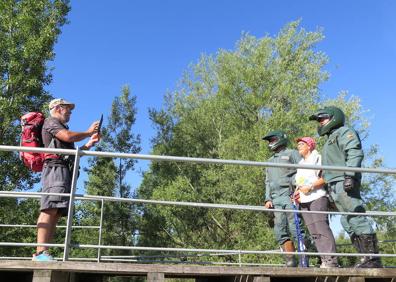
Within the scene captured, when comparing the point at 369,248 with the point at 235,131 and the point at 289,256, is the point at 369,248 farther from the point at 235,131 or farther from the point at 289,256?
the point at 235,131

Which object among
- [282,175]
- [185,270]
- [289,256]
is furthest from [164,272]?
[282,175]

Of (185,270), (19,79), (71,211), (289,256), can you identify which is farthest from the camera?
(19,79)

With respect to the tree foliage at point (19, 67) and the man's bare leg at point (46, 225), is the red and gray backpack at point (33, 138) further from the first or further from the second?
the tree foliage at point (19, 67)

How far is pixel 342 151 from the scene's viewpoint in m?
4.83

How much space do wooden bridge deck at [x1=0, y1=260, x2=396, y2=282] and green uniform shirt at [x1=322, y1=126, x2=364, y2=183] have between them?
107 centimetres

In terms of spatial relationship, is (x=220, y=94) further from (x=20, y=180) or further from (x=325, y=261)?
(x=325, y=261)

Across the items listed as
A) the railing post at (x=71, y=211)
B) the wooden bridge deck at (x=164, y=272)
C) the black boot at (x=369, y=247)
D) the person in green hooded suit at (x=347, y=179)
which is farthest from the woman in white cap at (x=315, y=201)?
the railing post at (x=71, y=211)

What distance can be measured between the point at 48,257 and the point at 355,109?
816 inches

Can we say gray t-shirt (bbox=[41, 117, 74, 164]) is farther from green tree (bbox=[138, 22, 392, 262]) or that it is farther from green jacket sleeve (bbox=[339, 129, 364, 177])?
green tree (bbox=[138, 22, 392, 262])

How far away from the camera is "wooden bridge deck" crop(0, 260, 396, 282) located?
10.7ft

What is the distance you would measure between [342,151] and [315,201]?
0.68 metres

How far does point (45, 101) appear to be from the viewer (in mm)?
18969

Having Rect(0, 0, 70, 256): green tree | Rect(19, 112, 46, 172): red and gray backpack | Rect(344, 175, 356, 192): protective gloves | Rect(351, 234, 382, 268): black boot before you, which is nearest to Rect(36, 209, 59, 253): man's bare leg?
Rect(19, 112, 46, 172): red and gray backpack

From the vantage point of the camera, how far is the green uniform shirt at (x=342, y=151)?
463cm
